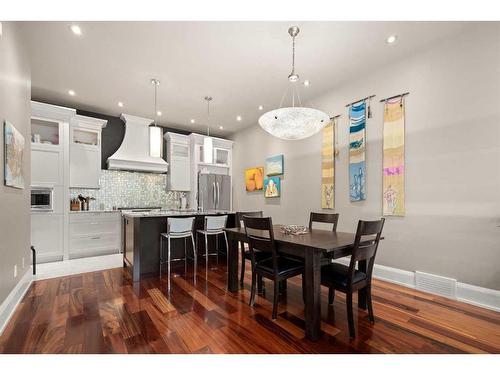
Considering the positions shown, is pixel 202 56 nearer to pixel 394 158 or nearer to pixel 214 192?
pixel 394 158

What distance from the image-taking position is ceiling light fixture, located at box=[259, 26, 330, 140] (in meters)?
2.58

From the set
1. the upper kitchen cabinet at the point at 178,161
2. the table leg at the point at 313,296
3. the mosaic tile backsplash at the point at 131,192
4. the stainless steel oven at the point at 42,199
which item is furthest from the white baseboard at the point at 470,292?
the stainless steel oven at the point at 42,199

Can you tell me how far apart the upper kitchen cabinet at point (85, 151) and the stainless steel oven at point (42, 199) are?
17.2 inches

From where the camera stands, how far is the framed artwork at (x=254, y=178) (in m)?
5.62

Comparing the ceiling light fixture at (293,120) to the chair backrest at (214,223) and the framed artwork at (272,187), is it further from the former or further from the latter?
the framed artwork at (272,187)

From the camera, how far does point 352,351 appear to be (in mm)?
1743

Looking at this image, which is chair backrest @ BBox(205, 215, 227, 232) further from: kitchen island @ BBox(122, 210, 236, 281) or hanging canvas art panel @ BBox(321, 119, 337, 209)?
hanging canvas art panel @ BBox(321, 119, 337, 209)

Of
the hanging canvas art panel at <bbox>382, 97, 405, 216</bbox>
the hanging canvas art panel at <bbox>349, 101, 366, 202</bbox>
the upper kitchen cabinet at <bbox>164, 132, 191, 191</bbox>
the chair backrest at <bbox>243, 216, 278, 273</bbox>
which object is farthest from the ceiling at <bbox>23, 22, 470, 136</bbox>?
the chair backrest at <bbox>243, 216, 278, 273</bbox>

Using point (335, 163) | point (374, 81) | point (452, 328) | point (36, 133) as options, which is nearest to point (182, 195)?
point (36, 133)

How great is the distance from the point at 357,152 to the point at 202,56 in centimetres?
266

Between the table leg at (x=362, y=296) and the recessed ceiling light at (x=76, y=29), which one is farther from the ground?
the recessed ceiling light at (x=76, y=29)

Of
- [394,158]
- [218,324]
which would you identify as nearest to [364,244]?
[218,324]
